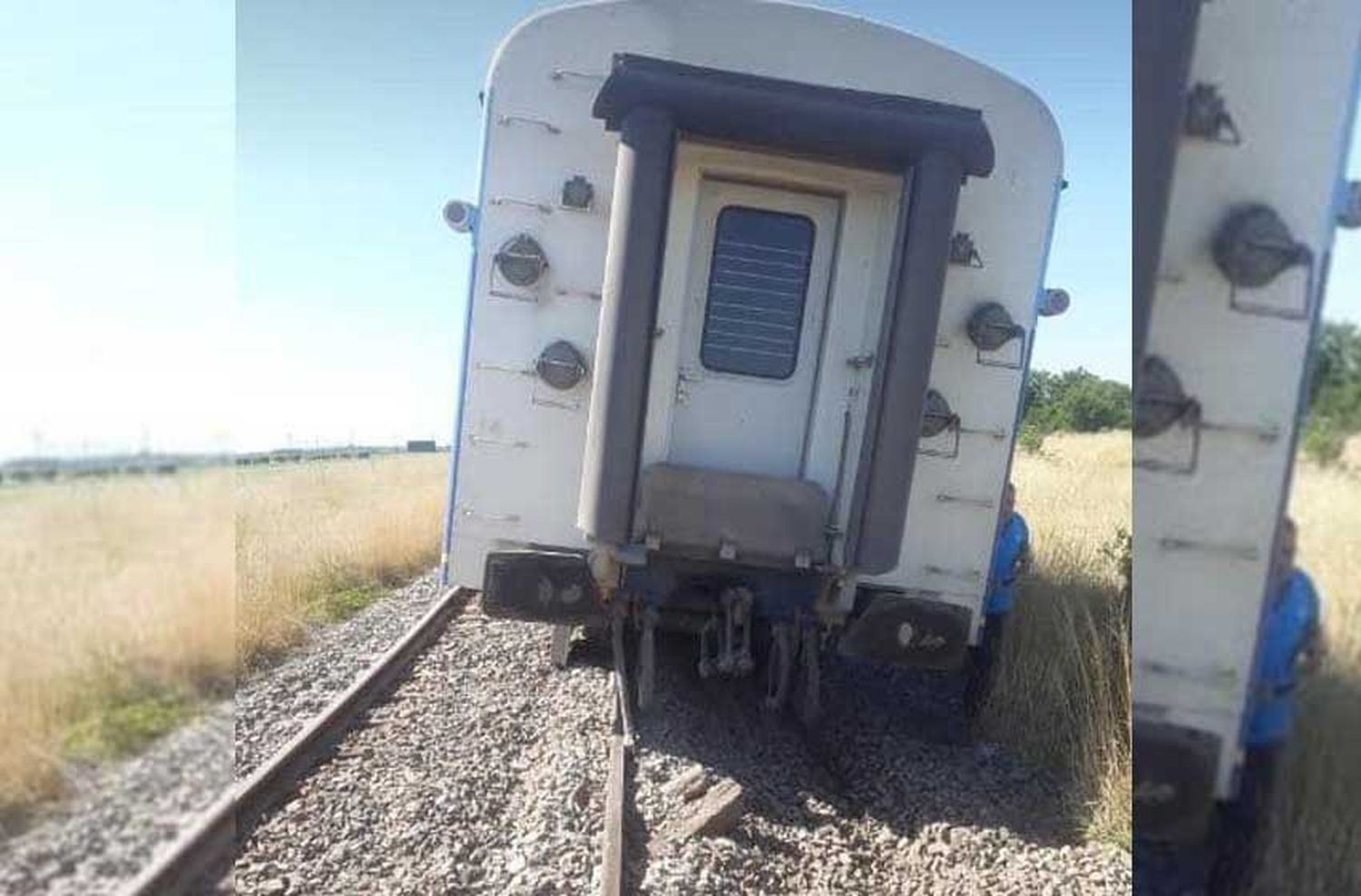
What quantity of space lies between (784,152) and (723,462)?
5.26 feet

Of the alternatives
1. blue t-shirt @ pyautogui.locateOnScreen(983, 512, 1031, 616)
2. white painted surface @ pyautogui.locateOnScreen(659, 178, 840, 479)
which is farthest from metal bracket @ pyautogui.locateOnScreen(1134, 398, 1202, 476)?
white painted surface @ pyautogui.locateOnScreen(659, 178, 840, 479)

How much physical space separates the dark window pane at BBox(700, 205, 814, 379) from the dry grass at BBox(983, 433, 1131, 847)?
7.41 ft

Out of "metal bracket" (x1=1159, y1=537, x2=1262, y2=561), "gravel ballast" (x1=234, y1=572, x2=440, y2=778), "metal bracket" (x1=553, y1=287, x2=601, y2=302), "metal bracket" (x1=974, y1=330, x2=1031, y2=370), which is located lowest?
"gravel ballast" (x1=234, y1=572, x2=440, y2=778)

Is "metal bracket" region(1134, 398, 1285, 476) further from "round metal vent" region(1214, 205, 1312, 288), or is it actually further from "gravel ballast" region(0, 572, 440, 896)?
"gravel ballast" region(0, 572, 440, 896)

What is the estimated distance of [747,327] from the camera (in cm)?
506

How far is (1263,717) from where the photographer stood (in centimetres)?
102

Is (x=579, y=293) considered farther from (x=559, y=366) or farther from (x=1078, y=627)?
(x=1078, y=627)

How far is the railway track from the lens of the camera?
1.57 m

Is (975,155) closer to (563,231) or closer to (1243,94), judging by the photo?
(563,231)

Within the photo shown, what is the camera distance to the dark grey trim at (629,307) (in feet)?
12.6

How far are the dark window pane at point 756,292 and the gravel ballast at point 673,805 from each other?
174cm

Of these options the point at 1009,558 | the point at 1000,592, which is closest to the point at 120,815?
the point at 1009,558

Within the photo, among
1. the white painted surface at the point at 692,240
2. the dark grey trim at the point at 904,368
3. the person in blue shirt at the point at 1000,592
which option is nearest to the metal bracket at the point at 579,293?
the white painted surface at the point at 692,240

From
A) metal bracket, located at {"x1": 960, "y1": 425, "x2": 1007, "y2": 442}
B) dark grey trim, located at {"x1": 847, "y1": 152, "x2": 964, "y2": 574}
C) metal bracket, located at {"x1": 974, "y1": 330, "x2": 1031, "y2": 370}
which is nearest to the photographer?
dark grey trim, located at {"x1": 847, "y1": 152, "x2": 964, "y2": 574}
